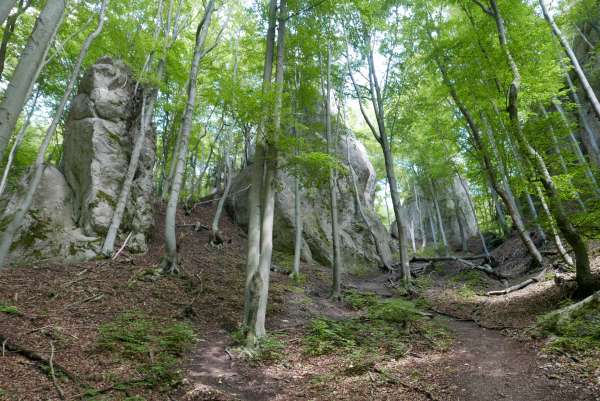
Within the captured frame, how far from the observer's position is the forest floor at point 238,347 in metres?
4.16

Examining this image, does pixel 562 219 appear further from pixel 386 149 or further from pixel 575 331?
pixel 386 149

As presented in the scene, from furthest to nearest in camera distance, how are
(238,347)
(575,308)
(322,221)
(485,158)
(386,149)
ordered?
(322,221), (386,149), (485,158), (238,347), (575,308)

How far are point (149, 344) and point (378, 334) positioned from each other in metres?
4.47

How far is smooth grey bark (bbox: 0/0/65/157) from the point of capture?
250 centimetres

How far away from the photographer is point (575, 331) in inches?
203

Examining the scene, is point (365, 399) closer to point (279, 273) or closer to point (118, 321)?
point (118, 321)

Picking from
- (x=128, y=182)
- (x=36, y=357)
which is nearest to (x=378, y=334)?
(x=36, y=357)

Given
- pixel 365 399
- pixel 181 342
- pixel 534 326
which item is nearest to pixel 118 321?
pixel 181 342

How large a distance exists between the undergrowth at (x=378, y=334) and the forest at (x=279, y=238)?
63 mm

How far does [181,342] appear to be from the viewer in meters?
5.84

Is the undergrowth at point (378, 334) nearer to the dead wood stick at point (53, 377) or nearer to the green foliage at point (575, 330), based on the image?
the green foliage at point (575, 330)

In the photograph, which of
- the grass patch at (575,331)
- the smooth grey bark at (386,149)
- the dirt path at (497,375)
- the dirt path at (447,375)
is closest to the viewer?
the dirt path at (497,375)

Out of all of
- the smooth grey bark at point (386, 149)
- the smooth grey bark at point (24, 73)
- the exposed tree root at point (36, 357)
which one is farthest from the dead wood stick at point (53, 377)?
the smooth grey bark at point (386, 149)

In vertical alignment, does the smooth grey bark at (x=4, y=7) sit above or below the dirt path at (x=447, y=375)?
above
